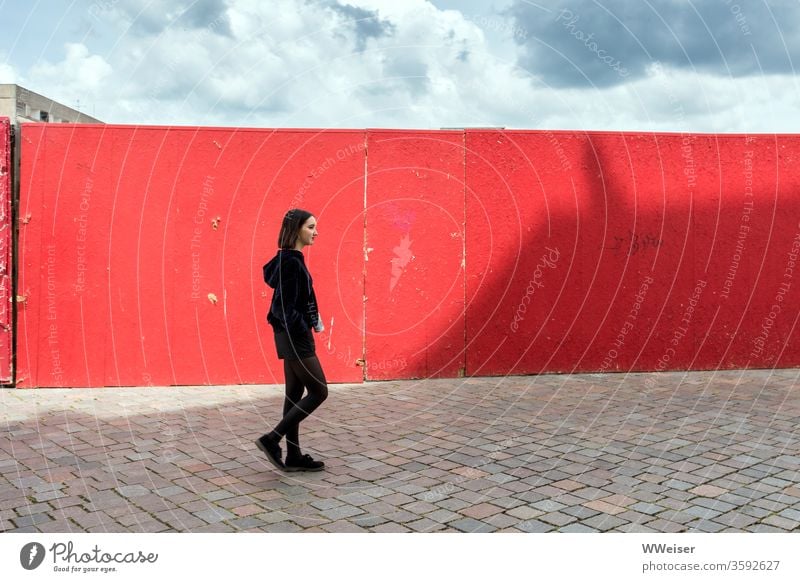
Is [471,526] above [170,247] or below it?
below

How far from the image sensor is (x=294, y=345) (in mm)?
4938

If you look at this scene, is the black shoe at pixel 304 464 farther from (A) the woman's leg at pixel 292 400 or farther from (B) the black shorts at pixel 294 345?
(B) the black shorts at pixel 294 345

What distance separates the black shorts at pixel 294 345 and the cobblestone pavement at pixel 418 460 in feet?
2.65

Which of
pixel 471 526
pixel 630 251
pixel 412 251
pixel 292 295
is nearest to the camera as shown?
pixel 471 526

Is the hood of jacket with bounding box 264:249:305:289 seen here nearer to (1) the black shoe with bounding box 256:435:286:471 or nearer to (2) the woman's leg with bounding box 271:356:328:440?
(2) the woman's leg with bounding box 271:356:328:440

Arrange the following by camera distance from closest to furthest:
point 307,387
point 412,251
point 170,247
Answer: point 307,387 < point 170,247 < point 412,251

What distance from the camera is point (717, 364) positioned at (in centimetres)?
911

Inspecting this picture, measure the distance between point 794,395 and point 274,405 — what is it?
520 centimetres

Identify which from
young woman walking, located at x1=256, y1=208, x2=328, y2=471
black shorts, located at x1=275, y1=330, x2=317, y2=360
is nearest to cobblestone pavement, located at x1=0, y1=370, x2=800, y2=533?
young woman walking, located at x1=256, y1=208, x2=328, y2=471

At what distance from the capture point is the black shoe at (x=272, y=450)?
199 inches

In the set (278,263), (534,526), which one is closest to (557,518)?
(534,526)

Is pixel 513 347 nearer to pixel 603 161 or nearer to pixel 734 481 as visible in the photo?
pixel 603 161

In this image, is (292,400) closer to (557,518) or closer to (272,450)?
(272,450)

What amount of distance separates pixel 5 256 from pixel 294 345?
4.54 m
